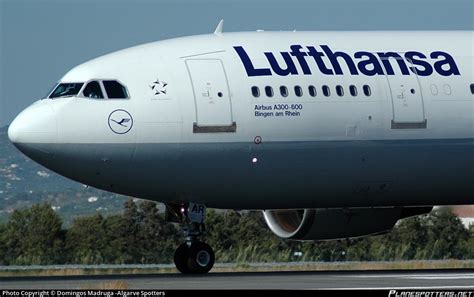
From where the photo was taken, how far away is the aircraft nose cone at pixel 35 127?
35.5m

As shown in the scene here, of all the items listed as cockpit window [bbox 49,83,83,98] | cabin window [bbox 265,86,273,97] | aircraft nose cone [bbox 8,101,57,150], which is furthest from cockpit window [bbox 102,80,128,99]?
cabin window [bbox 265,86,273,97]

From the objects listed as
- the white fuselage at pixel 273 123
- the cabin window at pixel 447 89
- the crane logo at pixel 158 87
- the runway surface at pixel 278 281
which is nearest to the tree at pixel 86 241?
the runway surface at pixel 278 281

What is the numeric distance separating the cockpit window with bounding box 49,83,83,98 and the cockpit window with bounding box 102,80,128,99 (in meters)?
0.56

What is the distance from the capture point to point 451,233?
53094 mm

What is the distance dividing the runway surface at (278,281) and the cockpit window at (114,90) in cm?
362

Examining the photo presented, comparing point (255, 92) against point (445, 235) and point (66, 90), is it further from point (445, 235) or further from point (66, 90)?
point (445, 235)

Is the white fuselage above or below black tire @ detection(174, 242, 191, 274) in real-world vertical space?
above

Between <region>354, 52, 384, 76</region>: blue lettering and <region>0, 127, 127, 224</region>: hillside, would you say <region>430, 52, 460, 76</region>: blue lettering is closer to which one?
<region>354, 52, 384, 76</region>: blue lettering

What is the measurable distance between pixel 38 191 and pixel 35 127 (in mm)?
143129

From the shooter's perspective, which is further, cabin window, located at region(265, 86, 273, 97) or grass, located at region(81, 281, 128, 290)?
cabin window, located at region(265, 86, 273, 97)

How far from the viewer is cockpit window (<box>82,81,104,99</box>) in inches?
1421

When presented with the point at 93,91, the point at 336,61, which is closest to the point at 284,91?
the point at 336,61

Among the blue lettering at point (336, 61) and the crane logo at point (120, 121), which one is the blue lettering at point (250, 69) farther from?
the crane logo at point (120, 121)

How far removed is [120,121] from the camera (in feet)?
117
